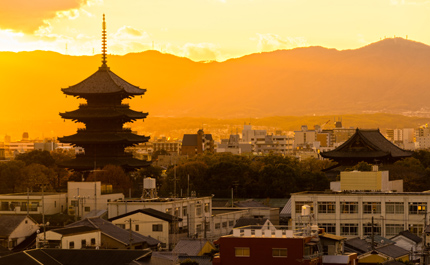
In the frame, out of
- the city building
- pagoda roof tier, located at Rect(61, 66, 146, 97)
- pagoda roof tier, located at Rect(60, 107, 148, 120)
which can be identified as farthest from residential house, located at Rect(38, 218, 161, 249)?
pagoda roof tier, located at Rect(61, 66, 146, 97)

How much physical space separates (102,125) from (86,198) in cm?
2963

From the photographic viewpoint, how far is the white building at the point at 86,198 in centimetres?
6706

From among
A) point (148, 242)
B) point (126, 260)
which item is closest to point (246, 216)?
point (148, 242)

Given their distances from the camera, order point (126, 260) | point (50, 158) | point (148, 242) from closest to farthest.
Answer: point (126, 260)
point (148, 242)
point (50, 158)

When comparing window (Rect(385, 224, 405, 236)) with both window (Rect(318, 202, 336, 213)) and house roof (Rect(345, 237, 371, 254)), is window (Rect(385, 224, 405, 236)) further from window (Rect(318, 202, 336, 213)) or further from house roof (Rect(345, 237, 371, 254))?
house roof (Rect(345, 237, 371, 254))

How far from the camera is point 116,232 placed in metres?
51.2

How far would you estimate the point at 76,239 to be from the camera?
47156 mm

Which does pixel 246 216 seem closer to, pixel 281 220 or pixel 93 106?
pixel 281 220

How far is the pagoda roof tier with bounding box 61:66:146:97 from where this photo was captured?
96.1 metres

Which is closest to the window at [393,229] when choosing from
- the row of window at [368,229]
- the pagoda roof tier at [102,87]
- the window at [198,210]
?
the row of window at [368,229]

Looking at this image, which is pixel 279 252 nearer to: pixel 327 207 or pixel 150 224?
pixel 150 224

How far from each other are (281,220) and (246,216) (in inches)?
101

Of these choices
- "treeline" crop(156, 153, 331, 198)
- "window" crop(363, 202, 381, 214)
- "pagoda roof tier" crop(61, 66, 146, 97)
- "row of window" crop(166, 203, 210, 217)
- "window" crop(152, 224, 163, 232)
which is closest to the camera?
"window" crop(152, 224, 163, 232)

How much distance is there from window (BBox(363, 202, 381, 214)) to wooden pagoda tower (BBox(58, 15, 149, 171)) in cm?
4000
